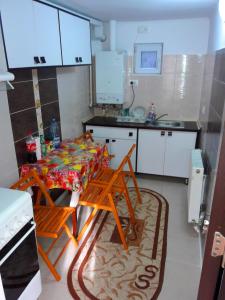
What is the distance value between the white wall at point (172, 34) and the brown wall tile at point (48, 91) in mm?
1400

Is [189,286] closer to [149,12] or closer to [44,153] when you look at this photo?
[44,153]

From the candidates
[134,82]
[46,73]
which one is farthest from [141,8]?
[46,73]

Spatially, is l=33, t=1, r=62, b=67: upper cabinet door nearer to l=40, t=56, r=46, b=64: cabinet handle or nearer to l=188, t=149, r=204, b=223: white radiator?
l=40, t=56, r=46, b=64: cabinet handle

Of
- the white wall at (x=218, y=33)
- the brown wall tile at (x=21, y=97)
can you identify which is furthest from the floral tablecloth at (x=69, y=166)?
the white wall at (x=218, y=33)

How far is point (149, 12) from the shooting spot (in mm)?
2777

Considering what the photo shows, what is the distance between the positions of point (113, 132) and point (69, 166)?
4.41 feet

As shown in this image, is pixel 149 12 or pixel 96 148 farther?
pixel 149 12

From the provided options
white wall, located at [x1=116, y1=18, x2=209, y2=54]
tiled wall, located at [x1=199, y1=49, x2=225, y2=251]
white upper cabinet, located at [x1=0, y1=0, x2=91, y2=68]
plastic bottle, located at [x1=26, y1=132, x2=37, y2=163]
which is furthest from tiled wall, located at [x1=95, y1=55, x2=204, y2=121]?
plastic bottle, located at [x1=26, y1=132, x2=37, y2=163]

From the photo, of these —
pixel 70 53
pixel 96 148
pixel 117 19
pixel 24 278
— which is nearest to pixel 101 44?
pixel 117 19

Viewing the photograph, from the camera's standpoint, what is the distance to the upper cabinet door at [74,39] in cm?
230

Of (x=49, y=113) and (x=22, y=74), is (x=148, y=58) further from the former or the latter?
(x=22, y=74)

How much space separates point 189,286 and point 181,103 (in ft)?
7.86

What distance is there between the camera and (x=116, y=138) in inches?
133

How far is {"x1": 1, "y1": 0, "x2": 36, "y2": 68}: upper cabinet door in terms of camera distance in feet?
5.23
